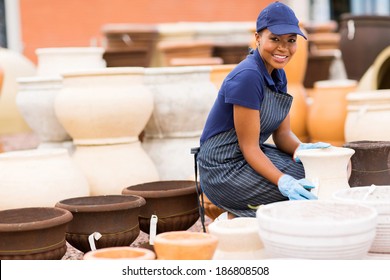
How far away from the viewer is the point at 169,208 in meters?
3.16

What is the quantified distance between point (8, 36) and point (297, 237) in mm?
8701

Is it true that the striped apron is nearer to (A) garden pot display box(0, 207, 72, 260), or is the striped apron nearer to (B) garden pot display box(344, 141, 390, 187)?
(B) garden pot display box(344, 141, 390, 187)

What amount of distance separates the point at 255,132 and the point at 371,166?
56 cm

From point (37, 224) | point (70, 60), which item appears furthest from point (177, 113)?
point (37, 224)

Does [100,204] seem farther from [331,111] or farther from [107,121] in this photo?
[331,111]

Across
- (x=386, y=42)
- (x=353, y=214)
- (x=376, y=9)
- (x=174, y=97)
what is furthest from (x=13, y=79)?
(x=376, y=9)

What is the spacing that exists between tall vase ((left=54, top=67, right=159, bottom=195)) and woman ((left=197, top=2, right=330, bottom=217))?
2.42ft

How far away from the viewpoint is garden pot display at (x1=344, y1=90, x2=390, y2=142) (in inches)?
161

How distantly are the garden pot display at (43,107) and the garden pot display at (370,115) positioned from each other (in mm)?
1777

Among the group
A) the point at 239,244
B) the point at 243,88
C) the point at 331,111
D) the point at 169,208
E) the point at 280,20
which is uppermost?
the point at 280,20

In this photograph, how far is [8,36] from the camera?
991 centimetres

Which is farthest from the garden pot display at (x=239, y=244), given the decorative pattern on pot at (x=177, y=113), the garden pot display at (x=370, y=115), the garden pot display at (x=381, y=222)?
the garden pot display at (x=370, y=115)

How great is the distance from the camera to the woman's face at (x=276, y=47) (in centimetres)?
282

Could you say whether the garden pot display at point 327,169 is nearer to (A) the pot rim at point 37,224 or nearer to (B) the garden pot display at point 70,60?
(A) the pot rim at point 37,224
